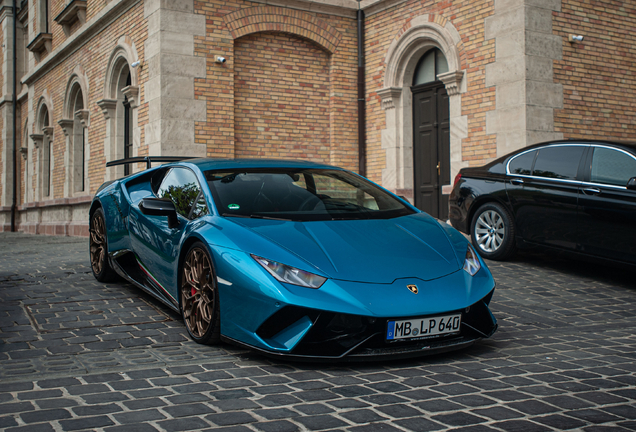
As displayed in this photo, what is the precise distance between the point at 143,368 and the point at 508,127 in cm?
930

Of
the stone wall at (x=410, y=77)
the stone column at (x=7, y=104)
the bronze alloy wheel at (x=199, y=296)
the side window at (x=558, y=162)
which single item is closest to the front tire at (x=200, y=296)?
the bronze alloy wheel at (x=199, y=296)

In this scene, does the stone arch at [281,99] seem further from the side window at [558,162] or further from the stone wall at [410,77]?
the side window at [558,162]

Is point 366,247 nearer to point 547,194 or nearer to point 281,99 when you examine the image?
point 547,194

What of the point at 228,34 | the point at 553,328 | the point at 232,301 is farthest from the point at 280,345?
the point at 228,34

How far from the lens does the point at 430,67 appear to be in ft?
45.8

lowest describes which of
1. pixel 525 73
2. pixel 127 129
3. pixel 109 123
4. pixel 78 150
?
pixel 78 150

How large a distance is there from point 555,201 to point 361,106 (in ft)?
28.3

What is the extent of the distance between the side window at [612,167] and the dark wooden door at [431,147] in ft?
20.9

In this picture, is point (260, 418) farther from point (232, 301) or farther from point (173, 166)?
point (173, 166)

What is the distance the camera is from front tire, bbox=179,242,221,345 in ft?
13.7

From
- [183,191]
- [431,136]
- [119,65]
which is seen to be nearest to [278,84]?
[431,136]

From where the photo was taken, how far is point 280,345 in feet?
12.1

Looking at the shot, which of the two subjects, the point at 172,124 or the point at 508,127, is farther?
the point at 172,124

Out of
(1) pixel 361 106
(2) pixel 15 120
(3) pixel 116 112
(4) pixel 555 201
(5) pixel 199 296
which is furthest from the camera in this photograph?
(2) pixel 15 120
